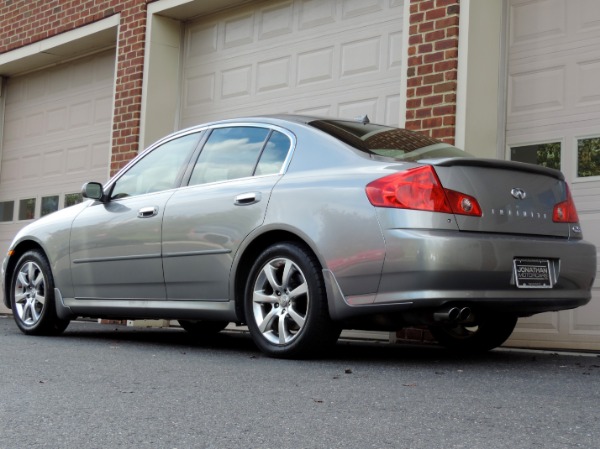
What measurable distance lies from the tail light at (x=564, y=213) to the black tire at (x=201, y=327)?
3.56 m

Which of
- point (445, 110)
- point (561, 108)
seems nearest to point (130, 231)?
point (445, 110)

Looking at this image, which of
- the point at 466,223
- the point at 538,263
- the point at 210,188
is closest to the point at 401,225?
the point at 466,223

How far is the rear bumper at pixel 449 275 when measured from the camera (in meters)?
5.11

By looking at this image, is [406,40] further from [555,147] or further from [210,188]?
[210,188]

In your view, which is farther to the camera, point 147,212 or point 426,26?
point 426,26

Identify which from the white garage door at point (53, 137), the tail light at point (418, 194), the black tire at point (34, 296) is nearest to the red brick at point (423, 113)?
the tail light at point (418, 194)

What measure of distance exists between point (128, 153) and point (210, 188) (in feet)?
16.8

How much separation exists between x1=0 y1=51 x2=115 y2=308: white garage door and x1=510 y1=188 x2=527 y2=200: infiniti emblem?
7.53 m

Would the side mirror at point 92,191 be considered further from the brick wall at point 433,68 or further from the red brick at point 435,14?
the red brick at point 435,14

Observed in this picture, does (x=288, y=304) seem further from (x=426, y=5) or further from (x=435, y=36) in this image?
(x=426, y=5)

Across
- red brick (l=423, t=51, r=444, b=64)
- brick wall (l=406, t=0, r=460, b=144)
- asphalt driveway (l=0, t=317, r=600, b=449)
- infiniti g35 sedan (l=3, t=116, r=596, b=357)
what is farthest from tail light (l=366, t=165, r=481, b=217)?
red brick (l=423, t=51, r=444, b=64)

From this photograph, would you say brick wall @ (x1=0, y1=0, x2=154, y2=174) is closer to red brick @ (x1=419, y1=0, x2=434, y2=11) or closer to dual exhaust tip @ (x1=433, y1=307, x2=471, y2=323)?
red brick @ (x1=419, y1=0, x2=434, y2=11)

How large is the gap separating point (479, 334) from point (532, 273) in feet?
3.80

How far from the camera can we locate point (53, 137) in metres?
13.4
